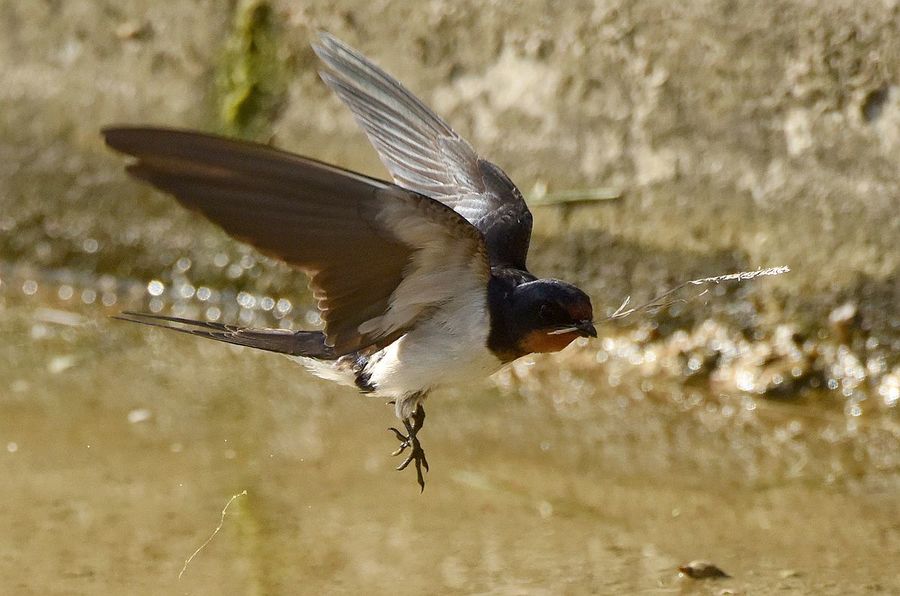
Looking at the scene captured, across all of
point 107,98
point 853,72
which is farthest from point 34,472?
point 853,72

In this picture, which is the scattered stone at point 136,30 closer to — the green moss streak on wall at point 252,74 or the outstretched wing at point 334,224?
the green moss streak on wall at point 252,74

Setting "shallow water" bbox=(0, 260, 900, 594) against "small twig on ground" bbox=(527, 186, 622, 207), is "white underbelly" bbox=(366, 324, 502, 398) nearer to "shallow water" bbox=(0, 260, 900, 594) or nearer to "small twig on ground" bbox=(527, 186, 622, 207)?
"shallow water" bbox=(0, 260, 900, 594)

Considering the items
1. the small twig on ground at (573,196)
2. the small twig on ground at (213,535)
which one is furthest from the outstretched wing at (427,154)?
the small twig on ground at (573,196)

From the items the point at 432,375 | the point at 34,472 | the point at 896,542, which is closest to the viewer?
the point at 432,375

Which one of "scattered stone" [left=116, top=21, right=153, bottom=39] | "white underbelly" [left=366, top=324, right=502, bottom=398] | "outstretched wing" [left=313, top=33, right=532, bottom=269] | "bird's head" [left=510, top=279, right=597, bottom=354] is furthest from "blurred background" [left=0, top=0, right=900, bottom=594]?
"outstretched wing" [left=313, top=33, right=532, bottom=269]

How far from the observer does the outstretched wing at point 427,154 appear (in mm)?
2975

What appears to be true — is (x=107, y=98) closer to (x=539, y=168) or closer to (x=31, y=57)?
(x=31, y=57)

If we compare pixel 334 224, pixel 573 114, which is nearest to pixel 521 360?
pixel 573 114

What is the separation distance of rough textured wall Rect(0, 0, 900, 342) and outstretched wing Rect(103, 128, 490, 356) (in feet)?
5.21

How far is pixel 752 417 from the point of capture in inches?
152

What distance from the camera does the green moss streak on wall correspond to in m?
4.49

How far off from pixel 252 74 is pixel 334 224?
2.36m

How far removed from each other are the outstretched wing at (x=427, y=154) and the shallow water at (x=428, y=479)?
67 centimetres

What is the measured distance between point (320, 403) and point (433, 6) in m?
1.31
